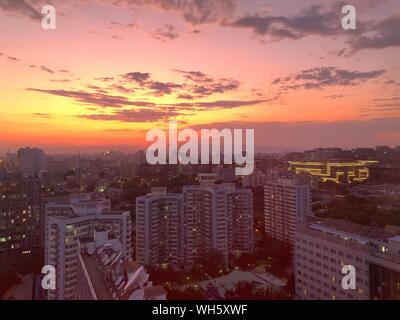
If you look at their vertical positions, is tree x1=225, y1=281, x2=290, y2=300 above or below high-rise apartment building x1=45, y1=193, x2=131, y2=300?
below

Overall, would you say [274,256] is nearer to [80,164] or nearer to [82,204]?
[82,204]

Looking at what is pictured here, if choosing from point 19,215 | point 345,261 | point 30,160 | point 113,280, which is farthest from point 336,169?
point 113,280

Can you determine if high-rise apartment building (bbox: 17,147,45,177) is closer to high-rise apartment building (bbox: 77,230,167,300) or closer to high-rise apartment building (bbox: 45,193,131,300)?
high-rise apartment building (bbox: 45,193,131,300)

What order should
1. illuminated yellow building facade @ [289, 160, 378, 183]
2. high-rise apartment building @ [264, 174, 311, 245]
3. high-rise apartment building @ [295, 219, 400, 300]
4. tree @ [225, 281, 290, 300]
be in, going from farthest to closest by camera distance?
1. illuminated yellow building facade @ [289, 160, 378, 183]
2. high-rise apartment building @ [264, 174, 311, 245]
3. tree @ [225, 281, 290, 300]
4. high-rise apartment building @ [295, 219, 400, 300]

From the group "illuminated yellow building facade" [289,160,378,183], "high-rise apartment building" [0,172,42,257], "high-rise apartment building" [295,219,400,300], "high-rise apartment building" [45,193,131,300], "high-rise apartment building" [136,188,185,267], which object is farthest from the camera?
"illuminated yellow building facade" [289,160,378,183]

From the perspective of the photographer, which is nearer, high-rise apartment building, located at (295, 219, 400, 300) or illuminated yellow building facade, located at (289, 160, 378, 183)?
high-rise apartment building, located at (295, 219, 400, 300)

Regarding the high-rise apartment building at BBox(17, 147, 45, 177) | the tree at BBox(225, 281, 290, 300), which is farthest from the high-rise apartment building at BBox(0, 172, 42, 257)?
the tree at BBox(225, 281, 290, 300)

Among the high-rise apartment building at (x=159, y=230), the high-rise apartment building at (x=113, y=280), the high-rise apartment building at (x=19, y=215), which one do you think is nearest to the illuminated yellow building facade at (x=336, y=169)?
the high-rise apartment building at (x=159, y=230)
